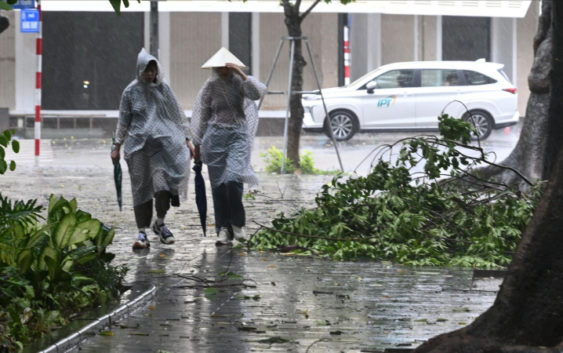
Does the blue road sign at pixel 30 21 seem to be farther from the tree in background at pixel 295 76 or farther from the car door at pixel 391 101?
the car door at pixel 391 101

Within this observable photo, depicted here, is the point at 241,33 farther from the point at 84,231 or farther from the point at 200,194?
the point at 84,231

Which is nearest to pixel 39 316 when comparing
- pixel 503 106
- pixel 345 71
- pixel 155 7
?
pixel 155 7

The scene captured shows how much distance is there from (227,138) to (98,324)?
4.41m

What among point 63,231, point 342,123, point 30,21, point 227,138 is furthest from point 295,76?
point 63,231

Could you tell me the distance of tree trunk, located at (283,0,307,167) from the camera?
20125mm

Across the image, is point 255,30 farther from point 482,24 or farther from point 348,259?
point 348,259

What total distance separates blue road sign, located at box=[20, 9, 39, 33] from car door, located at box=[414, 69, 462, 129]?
396 inches

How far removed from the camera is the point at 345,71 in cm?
3388

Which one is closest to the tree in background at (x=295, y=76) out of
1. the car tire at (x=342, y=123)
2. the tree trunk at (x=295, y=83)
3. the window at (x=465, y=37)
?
the tree trunk at (x=295, y=83)

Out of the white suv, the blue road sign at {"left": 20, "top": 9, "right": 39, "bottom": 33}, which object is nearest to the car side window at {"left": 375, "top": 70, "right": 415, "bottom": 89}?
the white suv

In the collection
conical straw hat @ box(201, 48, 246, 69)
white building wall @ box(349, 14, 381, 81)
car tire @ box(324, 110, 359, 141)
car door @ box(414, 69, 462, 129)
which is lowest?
car tire @ box(324, 110, 359, 141)

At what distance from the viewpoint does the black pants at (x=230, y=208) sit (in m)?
11.1

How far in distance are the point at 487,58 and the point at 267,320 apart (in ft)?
101

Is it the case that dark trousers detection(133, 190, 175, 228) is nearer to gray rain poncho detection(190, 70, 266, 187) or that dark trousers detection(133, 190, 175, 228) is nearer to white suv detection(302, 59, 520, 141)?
gray rain poncho detection(190, 70, 266, 187)
